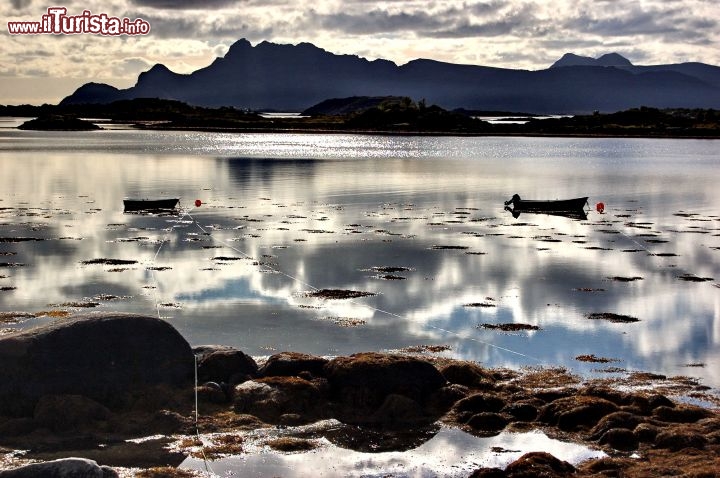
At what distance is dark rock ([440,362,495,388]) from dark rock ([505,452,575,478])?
4612mm

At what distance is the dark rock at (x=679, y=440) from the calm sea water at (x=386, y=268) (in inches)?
178

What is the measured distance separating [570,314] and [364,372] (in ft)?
32.7

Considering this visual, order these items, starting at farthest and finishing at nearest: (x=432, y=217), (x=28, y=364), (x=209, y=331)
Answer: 1. (x=432, y=217)
2. (x=209, y=331)
3. (x=28, y=364)

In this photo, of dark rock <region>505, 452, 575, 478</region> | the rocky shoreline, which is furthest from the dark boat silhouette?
dark rock <region>505, 452, 575, 478</region>

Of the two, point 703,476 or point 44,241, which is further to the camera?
point 44,241

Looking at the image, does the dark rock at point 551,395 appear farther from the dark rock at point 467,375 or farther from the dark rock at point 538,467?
the dark rock at point 538,467

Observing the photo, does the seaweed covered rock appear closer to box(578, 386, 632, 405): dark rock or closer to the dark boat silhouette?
box(578, 386, 632, 405): dark rock

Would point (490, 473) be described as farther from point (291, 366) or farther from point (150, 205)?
point (150, 205)

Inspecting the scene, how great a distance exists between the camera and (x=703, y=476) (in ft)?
45.2

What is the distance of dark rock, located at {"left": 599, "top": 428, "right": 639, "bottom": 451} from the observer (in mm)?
15977

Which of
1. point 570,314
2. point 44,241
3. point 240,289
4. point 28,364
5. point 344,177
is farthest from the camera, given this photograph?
point 344,177

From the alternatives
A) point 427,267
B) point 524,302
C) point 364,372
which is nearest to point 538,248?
point 427,267

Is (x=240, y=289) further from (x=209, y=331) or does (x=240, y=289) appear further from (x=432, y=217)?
(x=432, y=217)

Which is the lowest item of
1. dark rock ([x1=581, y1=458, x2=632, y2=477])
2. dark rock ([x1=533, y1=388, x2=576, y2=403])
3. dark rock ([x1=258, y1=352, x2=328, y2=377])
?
dark rock ([x1=581, y1=458, x2=632, y2=477])
